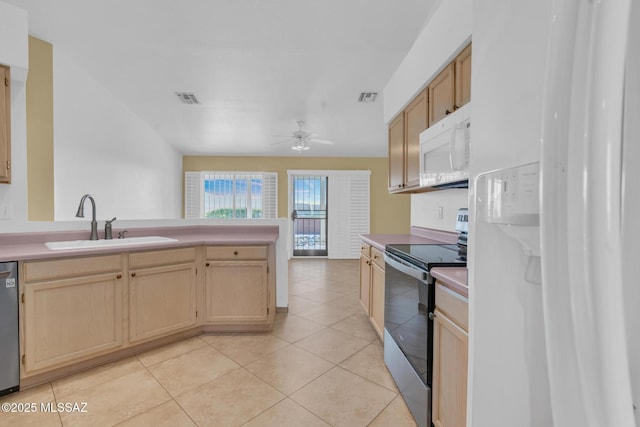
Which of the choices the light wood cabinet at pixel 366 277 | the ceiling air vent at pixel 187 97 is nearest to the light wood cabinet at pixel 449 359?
the light wood cabinet at pixel 366 277

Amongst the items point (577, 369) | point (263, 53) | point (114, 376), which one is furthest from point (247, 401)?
point (263, 53)

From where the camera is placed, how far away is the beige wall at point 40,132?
2.28 m

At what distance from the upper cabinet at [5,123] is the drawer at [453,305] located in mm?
2843

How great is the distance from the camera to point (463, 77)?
160 centimetres

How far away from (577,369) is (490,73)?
553mm

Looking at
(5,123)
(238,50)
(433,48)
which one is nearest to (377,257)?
(433,48)

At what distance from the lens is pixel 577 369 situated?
287 mm

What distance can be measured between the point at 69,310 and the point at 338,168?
219 inches

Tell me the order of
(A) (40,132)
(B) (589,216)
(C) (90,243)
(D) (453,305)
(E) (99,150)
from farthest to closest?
1. (E) (99,150)
2. (A) (40,132)
3. (C) (90,243)
4. (D) (453,305)
5. (B) (589,216)

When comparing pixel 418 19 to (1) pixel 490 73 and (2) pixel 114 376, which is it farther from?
(2) pixel 114 376

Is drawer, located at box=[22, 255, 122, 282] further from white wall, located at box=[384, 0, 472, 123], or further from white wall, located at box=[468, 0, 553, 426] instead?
white wall, located at box=[384, 0, 472, 123]

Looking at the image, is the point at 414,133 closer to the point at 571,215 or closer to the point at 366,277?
the point at 366,277

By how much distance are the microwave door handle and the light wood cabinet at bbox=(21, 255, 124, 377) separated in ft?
6.28

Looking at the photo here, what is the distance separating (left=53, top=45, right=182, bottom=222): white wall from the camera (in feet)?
8.48
